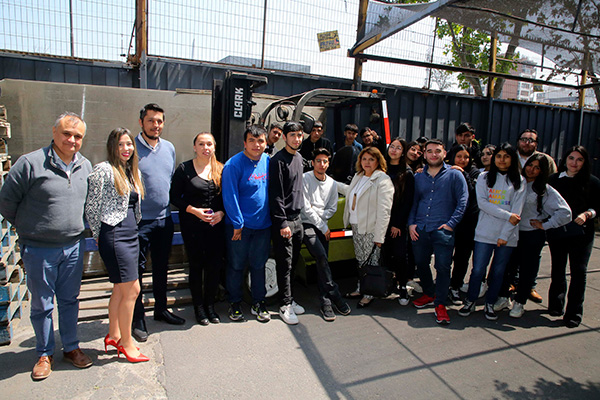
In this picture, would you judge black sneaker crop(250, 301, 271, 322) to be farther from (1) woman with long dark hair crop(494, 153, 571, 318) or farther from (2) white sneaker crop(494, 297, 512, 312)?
(1) woman with long dark hair crop(494, 153, 571, 318)

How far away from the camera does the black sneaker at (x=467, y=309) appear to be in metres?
4.61

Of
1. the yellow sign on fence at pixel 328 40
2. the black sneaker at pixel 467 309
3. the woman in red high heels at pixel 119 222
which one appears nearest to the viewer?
the woman in red high heels at pixel 119 222

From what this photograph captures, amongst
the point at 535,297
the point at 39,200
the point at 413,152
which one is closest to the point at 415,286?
the point at 535,297

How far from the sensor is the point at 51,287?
3.10m

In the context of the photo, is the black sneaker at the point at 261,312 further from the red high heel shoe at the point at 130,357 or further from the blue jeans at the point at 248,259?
the red high heel shoe at the point at 130,357

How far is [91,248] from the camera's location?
4531 mm

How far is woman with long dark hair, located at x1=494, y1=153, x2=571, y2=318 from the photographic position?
4363 mm

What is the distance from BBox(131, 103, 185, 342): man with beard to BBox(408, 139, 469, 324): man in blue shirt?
2734 millimetres

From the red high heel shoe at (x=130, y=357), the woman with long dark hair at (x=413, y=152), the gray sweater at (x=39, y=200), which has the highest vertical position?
the woman with long dark hair at (x=413, y=152)

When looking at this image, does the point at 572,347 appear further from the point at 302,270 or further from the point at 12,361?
the point at 12,361

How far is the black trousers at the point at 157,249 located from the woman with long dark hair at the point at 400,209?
2538mm

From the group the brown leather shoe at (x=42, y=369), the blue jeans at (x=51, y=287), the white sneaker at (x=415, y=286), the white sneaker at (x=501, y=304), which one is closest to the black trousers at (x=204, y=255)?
the blue jeans at (x=51, y=287)

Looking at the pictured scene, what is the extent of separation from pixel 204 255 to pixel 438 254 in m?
2.56

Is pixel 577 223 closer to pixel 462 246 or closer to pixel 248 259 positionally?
pixel 462 246
